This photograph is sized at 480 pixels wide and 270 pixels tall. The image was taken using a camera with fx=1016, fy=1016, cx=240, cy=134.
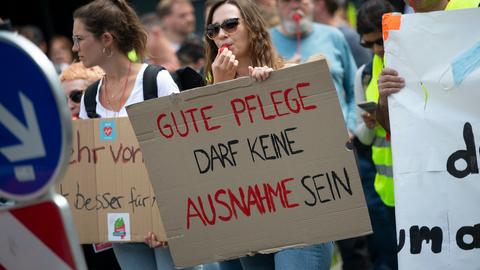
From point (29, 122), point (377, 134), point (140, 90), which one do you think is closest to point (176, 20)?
point (377, 134)

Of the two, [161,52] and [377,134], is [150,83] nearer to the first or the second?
[377,134]

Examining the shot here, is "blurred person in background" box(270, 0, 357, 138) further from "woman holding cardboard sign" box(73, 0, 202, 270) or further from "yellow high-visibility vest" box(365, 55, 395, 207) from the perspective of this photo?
"woman holding cardboard sign" box(73, 0, 202, 270)

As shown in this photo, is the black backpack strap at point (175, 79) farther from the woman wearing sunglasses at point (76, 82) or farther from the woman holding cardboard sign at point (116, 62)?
the woman wearing sunglasses at point (76, 82)

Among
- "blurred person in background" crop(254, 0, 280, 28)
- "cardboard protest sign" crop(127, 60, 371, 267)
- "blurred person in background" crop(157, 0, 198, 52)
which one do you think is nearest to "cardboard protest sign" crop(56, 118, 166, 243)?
"cardboard protest sign" crop(127, 60, 371, 267)

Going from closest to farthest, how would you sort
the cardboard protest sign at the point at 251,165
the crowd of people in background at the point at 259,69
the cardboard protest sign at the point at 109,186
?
1. the cardboard protest sign at the point at 251,165
2. the crowd of people in background at the point at 259,69
3. the cardboard protest sign at the point at 109,186

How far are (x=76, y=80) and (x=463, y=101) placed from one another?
274 cm

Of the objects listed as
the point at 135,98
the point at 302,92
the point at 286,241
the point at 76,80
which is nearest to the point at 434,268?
the point at 286,241

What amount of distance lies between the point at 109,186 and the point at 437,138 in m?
1.69

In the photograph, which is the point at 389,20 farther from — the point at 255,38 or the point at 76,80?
the point at 76,80

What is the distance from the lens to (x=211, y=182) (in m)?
4.54

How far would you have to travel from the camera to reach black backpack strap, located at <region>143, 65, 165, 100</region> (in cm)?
508

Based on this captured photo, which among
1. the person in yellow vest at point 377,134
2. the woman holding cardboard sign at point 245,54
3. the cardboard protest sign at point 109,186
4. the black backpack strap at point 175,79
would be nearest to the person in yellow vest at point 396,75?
the person in yellow vest at point 377,134

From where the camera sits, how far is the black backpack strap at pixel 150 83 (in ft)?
16.7

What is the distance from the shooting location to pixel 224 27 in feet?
16.1
